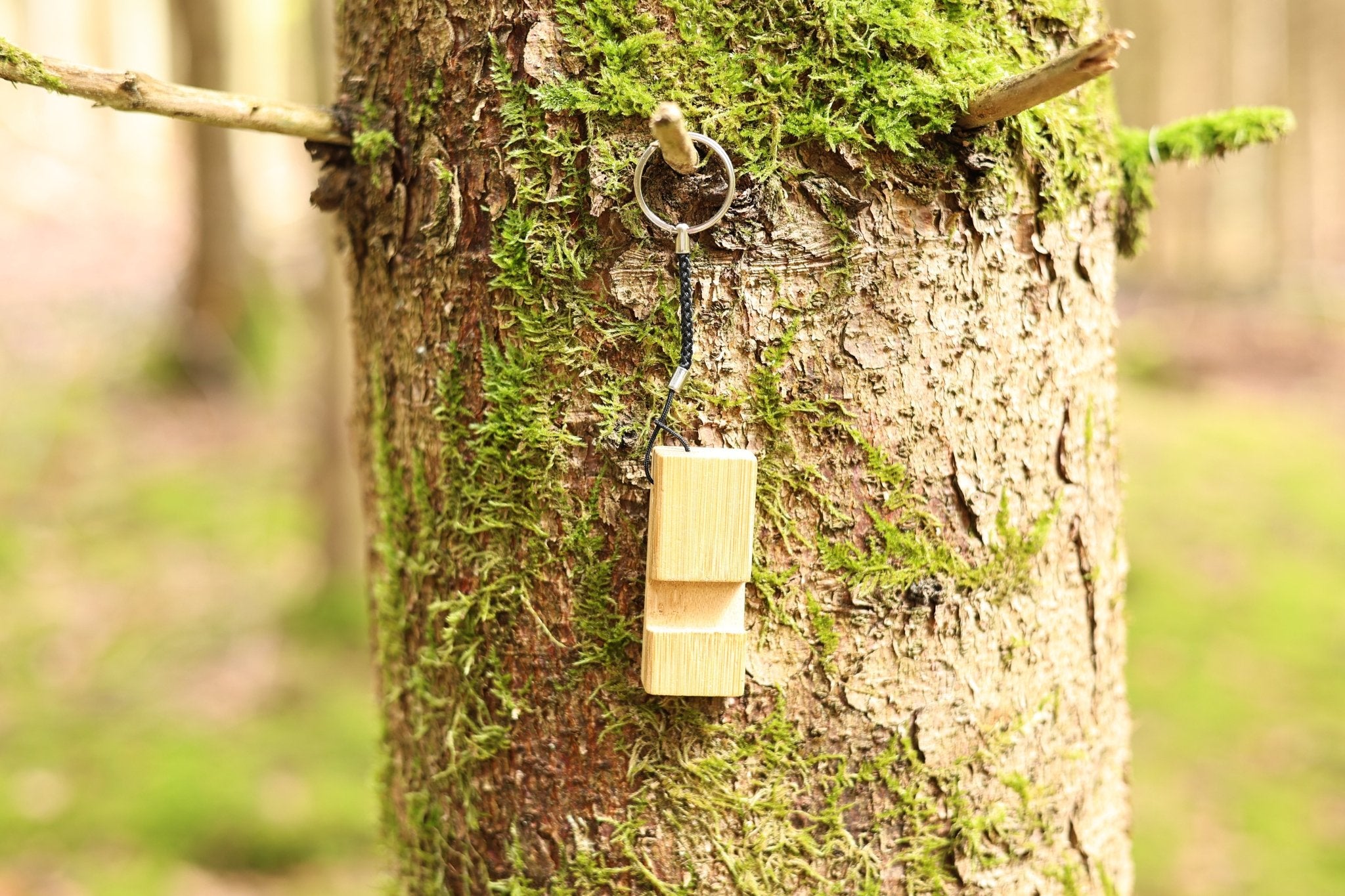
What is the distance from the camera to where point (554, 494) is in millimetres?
1185

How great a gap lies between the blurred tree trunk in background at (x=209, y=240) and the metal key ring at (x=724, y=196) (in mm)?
8108

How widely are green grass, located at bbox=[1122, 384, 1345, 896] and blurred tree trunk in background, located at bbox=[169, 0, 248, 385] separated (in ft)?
26.2

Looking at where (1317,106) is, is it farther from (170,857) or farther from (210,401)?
(170,857)

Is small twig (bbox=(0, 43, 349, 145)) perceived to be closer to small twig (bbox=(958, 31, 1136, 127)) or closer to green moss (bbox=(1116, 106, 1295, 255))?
small twig (bbox=(958, 31, 1136, 127))

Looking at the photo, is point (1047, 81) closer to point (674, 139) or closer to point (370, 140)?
point (674, 139)

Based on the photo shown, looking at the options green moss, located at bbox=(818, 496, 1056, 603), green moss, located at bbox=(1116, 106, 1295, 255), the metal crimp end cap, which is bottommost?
green moss, located at bbox=(818, 496, 1056, 603)

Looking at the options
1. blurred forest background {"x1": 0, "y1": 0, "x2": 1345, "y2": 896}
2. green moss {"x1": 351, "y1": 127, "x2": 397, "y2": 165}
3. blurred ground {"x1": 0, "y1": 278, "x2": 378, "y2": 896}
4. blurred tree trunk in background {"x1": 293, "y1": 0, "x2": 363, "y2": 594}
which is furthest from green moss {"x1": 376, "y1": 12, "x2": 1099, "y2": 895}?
blurred tree trunk in background {"x1": 293, "y1": 0, "x2": 363, "y2": 594}

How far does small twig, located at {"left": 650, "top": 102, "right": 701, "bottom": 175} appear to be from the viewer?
916 millimetres

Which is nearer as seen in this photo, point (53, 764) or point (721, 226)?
point (721, 226)

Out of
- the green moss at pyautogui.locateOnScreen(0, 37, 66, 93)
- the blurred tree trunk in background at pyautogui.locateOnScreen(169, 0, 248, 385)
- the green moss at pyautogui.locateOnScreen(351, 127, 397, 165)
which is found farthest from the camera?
the blurred tree trunk in background at pyautogui.locateOnScreen(169, 0, 248, 385)

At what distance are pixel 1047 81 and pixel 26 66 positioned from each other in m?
1.12

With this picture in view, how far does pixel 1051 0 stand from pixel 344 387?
203 inches

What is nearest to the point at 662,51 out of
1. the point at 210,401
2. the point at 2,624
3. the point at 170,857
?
the point at 170,857

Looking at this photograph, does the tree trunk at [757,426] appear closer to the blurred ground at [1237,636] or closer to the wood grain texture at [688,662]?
the wood grain texture at [688,662]
